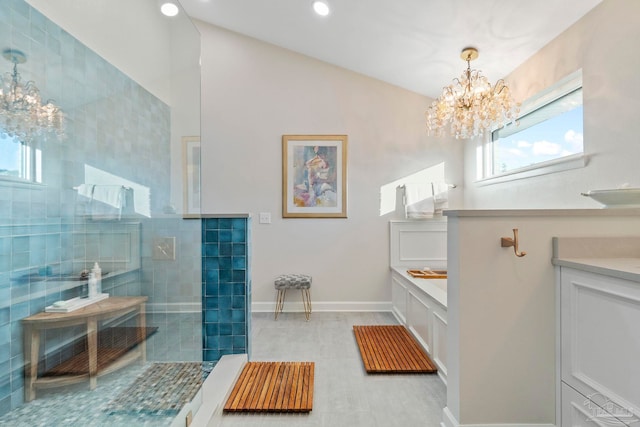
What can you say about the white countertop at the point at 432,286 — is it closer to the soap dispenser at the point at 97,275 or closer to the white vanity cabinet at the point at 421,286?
the white vanity cabinet at the point at 421,286

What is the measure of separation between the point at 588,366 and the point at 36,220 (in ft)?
8.76

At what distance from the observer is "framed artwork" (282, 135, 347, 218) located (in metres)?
3.54

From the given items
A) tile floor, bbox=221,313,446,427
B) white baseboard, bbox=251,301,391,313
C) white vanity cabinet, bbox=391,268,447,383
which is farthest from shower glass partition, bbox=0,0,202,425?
white vanity cabinet, bbox=391,268,447,383

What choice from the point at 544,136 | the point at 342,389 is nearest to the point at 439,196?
the point at 544,136

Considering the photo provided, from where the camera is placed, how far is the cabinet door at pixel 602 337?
1.05m

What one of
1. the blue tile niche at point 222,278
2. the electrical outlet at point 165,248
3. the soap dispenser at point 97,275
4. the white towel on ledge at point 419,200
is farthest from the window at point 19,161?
the white towel on ledge at point 419,200

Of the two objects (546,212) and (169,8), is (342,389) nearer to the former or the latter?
(546,212)

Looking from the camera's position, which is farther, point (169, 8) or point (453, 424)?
point (169, 8)

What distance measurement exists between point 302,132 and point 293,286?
1.76 m

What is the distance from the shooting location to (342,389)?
1.94 meters

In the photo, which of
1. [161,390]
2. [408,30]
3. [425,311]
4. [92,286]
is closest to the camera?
[161,390]

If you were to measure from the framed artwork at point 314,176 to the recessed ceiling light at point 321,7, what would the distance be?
1.23 metres

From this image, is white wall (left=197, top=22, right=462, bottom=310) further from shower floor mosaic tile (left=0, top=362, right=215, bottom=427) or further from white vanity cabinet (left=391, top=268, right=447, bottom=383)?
A: shower floor mosaic tile (left=0, top=362, right=215, bottom=427)

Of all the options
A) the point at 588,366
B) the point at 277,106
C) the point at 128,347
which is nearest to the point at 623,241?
the point at 588,366
